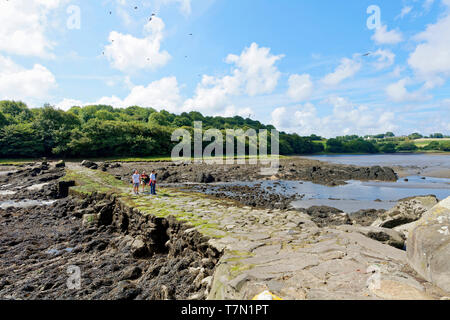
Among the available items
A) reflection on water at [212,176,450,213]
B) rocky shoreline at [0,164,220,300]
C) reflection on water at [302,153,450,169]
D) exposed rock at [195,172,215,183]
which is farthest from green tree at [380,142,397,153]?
rocky shoreline at [0,164,220,300]

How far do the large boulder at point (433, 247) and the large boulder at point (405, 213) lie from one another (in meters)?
5.85

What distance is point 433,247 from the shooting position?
11.9ft

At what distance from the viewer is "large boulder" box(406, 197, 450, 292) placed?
3375 mm

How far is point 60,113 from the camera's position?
66438mm

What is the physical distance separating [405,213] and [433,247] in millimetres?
7459

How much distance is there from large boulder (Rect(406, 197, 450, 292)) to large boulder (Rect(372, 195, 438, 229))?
585 cm

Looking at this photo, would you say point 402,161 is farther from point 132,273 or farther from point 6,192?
point 6,192

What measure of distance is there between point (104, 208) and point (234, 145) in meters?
79.2

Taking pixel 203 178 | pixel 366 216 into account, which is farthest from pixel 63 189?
pixel 366 216

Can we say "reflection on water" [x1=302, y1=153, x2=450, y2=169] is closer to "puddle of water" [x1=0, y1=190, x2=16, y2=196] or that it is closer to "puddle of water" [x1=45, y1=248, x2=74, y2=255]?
"puddle of water" [x1=0, y1=190, x2=16, y2=196]

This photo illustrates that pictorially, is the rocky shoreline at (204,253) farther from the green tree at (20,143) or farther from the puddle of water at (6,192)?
the green tree at (20,143)

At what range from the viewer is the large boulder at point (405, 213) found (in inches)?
361

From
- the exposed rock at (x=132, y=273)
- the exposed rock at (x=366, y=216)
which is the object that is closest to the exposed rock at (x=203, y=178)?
the exposed rock at (x=366, y=216)
